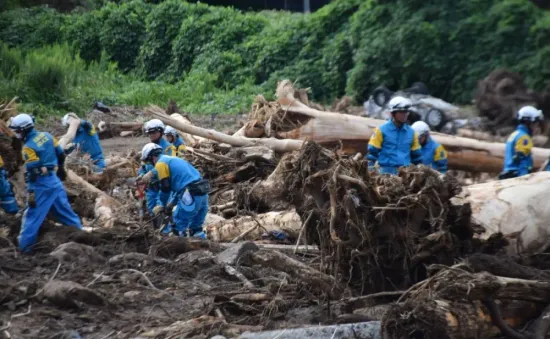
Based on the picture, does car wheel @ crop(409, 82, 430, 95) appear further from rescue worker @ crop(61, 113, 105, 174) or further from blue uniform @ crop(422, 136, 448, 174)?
blue uniform @ crop(422, 136, 448, 174)

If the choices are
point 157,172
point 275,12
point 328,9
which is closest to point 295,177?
point 157,172

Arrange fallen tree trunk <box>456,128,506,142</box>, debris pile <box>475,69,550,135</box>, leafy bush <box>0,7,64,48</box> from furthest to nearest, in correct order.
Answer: leafy bush <box>0,7,64,48</box>, debris pile <box>475,69,550,135</box>, fallen tree trunk <box>456,128,506,142</box>

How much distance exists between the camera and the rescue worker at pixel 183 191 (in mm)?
11359

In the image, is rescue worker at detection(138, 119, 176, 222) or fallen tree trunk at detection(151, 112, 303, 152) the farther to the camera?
fallen tree trunk at detection(151, 112, 303, 152)

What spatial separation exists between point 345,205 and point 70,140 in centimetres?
1016

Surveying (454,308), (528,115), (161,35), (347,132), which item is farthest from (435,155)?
(161,35)

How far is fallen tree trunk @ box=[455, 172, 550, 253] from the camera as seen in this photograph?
789 cm

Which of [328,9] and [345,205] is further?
[328,9]

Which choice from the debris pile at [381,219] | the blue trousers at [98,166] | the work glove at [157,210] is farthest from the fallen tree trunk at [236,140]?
the debris pile at [381,219]

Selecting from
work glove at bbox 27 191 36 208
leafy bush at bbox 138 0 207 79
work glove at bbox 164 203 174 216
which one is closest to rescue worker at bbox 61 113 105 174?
work glove at bbox 164 203 174 216

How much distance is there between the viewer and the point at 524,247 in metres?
7.89

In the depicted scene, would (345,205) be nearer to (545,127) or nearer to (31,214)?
(31,214)

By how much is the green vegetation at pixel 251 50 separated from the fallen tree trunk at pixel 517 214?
12.3 metres

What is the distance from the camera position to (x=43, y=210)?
11.0 metres
